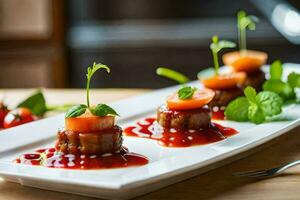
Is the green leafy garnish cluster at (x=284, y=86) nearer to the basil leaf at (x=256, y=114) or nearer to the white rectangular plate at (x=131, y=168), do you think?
the white rectangular plate at (x=131, y=168)

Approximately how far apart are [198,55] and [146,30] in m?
0.43

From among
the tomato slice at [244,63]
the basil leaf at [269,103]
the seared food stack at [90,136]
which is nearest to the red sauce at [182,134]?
the basil leaf at [269,103]

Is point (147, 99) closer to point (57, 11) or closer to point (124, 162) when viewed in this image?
point (124, 162)

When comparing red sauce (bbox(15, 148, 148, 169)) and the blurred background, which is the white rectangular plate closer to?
red sauce (bbox(15, 148, 148, 169))

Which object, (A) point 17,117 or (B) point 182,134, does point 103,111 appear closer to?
(B) point 182,134

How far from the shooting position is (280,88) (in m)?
2.90

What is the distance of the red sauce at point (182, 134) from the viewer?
2352 mm

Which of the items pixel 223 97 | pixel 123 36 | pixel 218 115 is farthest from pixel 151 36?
pixel 218 115

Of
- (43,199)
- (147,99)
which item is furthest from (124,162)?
(147,99)

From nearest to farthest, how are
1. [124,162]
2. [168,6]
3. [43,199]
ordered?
[43,199] < [124,162] < [168,6]

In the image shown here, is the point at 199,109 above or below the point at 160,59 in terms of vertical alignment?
above

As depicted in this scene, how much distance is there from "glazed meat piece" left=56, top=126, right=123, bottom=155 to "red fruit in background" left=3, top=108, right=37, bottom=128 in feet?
2.39

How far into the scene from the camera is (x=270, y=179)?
1985mm

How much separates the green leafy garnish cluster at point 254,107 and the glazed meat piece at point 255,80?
1.36 feet
